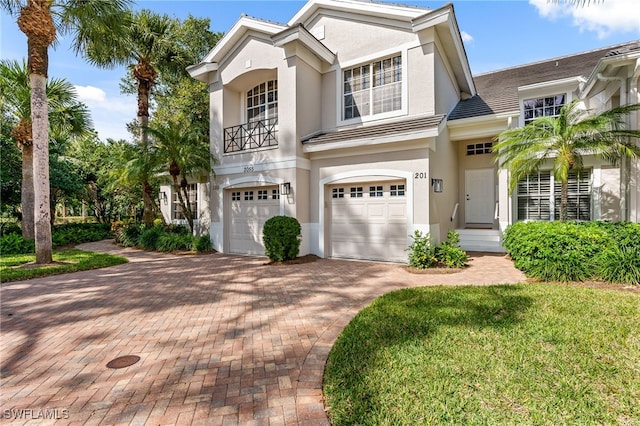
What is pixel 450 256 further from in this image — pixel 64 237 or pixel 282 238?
pixel 64 237

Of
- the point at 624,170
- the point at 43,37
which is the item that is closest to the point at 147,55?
the point at 43,37

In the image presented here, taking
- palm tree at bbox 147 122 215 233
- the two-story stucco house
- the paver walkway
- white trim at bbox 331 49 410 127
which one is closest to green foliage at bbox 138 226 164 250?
the two-story stucco house

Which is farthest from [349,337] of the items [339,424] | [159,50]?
[159,50]

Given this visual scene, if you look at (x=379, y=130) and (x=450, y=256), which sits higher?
(x=379, y=130)

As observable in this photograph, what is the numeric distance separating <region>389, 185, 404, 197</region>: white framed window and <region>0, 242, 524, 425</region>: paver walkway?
2.76m

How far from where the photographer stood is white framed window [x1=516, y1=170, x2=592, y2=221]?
11.7 m

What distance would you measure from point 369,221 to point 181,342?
749 centimetres

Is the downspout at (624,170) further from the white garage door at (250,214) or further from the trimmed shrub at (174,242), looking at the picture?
the trimmed shrub at (174,242)

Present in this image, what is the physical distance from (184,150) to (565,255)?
42.3 feet

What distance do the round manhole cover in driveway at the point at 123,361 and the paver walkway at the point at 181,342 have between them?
0.07m

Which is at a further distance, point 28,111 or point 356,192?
point 28,111

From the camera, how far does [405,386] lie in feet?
10.4

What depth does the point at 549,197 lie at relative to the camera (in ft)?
39.9

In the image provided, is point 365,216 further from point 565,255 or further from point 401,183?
point 565,255
